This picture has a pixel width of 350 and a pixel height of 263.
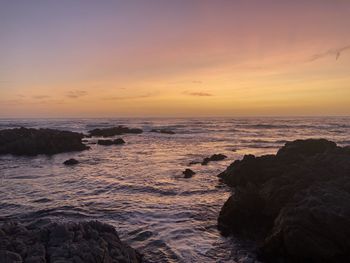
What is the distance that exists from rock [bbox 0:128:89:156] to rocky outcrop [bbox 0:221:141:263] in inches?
1200

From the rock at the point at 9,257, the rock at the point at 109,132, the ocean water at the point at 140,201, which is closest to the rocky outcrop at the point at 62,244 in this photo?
the rock at the point at 9,257

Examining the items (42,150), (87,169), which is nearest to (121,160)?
(87,169)

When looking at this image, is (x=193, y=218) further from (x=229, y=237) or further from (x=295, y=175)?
(x=295, y=175)

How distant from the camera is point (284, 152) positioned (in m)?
20.8

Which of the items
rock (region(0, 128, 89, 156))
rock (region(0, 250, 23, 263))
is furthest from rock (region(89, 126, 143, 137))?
rock (region(0, 250, 23, 263))

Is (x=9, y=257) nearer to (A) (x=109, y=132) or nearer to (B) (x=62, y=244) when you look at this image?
(B) (x=62, y=244)

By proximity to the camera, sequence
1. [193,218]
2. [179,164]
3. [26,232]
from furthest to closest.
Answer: [179,164] → [193,218] → [26,232]

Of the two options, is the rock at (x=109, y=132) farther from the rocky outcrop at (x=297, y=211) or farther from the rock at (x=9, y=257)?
the rock at (x=9, y=257)

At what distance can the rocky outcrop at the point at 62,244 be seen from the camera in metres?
7.35

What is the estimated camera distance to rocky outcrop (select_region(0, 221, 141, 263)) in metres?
7.35

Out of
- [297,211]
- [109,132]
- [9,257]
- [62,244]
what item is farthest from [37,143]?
[297,211]

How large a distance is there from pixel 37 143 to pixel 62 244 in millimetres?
33219

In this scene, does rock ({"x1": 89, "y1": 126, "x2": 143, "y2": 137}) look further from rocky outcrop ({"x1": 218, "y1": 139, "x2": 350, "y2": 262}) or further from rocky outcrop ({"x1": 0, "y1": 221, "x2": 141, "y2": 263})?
rocky outcrop ({"x1": 0, "y1": 221, "x2": 141, "y2": 263})

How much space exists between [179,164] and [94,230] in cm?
2031
